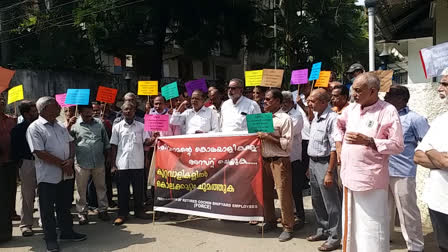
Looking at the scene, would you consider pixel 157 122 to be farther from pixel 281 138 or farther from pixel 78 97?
pixel 281 138

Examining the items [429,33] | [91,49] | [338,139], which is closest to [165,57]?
[91,49]

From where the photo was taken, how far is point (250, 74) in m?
5.80

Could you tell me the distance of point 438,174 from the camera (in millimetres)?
2613

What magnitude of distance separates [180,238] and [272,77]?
2.58m

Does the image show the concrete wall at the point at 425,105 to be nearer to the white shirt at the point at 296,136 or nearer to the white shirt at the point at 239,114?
the white shirt at the point at 296,136

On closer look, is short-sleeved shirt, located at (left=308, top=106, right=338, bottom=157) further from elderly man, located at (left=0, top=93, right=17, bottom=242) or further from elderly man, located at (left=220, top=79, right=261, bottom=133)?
elderly man, located at (left=0, top=93, right=17, bottom=242)

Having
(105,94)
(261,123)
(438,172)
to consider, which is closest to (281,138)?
(261,123)

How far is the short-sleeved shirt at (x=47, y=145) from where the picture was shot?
14.6 feet

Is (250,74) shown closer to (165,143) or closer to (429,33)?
(165,143)

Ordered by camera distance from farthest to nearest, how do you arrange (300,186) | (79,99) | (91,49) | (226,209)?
(91,49)
(79,99)
(300,186)
(226,209)

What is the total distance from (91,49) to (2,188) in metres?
14.3

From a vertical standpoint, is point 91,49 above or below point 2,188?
above

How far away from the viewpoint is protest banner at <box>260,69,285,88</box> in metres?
5.46

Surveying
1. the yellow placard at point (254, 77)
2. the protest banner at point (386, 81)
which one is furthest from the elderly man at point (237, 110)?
the protest banner at point (386, 81)
